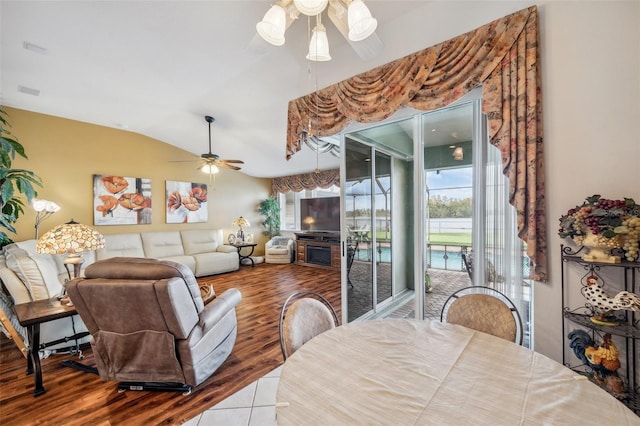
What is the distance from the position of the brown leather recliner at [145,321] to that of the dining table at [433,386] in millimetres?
1094

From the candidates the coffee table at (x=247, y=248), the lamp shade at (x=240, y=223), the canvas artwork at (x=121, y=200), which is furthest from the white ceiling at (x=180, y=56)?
the coffee table at (x=247, y=248)

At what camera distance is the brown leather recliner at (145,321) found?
5.68ft

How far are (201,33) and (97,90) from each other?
227 centimetres

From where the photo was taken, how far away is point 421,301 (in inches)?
92.0

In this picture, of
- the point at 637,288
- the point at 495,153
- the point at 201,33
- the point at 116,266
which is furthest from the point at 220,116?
the point at 637,288

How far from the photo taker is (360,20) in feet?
4.07

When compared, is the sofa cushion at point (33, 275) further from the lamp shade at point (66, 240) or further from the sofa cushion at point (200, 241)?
the sofa cushion at point (200, 241)

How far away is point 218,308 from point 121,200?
4.53 m

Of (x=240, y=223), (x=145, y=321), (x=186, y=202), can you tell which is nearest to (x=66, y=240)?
(x=145, y=321)

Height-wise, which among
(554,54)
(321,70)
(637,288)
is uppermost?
(321,70)

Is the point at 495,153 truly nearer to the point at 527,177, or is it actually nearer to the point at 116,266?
the point at 527,177

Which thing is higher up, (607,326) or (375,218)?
(375,218)

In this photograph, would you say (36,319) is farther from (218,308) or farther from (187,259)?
(187,259)

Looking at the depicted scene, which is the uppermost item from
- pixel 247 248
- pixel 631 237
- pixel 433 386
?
pixel 631 237
